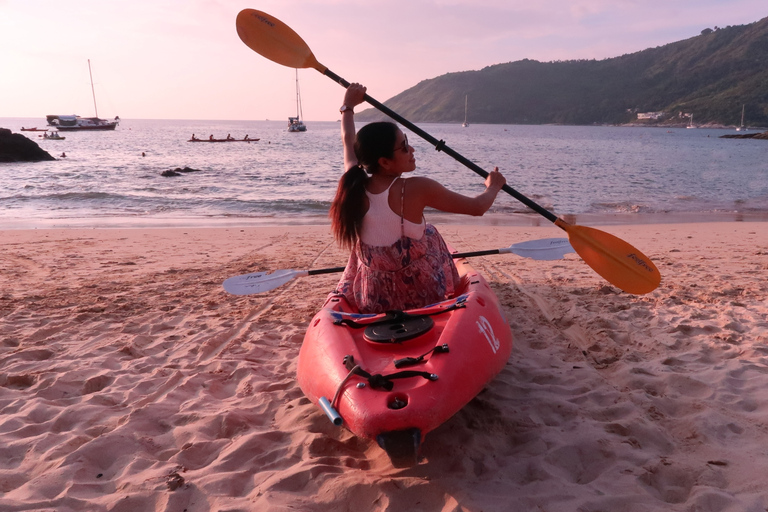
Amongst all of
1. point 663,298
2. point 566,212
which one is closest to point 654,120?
point 566,212

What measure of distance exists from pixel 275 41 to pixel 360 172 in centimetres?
242

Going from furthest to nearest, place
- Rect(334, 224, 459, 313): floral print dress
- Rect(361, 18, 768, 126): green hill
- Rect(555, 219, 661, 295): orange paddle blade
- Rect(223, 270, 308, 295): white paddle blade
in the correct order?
Rect(361, 18, 768, 126): green hill < Rect(223, 270, 308, 295): white paddle blade < Rect(555, 219, 661, 295): orange paddle blade < Rect(334, 224, 459, 313): floral print dress

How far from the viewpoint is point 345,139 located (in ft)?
11.3

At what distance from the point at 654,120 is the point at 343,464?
407 feet

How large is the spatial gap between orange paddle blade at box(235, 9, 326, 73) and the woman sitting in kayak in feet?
5.28

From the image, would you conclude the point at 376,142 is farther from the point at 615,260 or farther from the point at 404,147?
the point at 615,260

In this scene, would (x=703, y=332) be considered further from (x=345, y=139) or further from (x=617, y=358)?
(x=345, y=139)

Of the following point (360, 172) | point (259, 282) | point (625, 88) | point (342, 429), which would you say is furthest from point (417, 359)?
point (625, 88)

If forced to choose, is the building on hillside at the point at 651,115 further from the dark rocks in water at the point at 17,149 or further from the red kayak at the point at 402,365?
the red kayak at the point at 402,365

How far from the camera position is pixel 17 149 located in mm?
25656

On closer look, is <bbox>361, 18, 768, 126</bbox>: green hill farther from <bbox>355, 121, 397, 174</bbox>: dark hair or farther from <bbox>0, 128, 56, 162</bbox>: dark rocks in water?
<bbox>355, 121, 397, 174</bbox>: dark hair

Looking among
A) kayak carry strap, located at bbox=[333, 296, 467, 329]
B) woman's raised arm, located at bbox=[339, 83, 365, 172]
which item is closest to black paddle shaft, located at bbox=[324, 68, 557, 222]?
woman's raised arm, located at bbox=[339, 83, 365, 172]

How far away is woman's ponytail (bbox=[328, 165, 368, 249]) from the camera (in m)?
2.88

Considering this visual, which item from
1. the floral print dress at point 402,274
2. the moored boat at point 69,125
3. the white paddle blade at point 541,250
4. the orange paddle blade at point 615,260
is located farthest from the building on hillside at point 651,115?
the floral print dress at point 402,274
